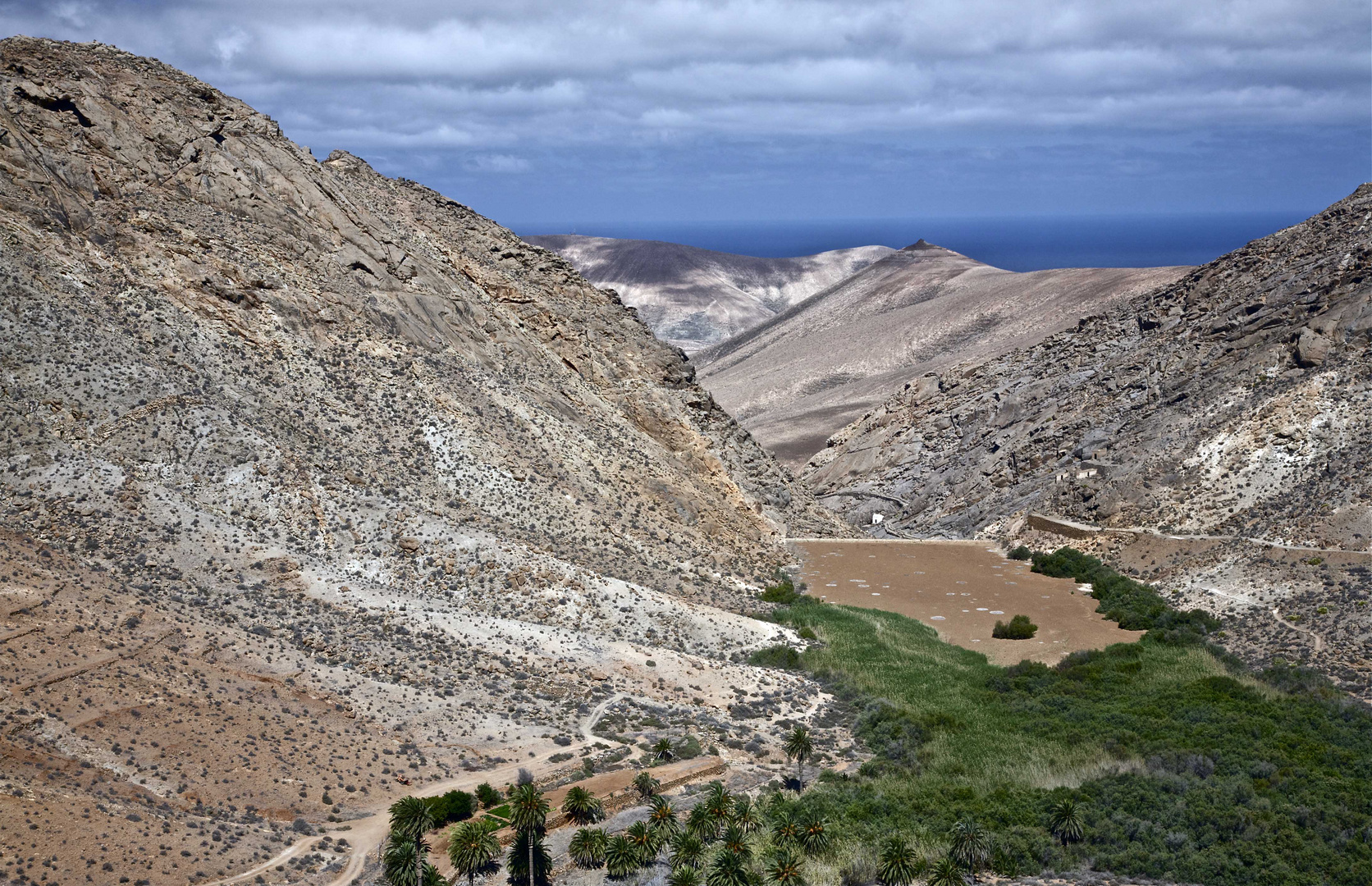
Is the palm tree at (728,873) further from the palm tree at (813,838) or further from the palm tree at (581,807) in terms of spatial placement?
the palm tree at (581,807)

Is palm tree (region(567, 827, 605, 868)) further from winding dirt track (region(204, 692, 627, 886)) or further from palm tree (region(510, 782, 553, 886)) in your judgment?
winding dirt track (region(204, 692, 627, 886))

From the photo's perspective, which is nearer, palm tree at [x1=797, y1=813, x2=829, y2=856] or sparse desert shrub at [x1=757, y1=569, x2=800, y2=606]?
palm tree at [x1=797, y1=813, x2=829, y2=856]

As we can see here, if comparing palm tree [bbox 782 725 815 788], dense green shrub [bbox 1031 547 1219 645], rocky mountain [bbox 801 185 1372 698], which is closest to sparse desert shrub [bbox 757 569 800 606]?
dense green shrub [bbox 1031 547 1219 645]

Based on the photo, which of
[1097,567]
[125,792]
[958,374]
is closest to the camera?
[125,792]

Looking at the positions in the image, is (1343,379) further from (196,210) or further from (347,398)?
(196,210)

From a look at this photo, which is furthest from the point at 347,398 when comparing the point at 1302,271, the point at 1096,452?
the point at 1302,271
